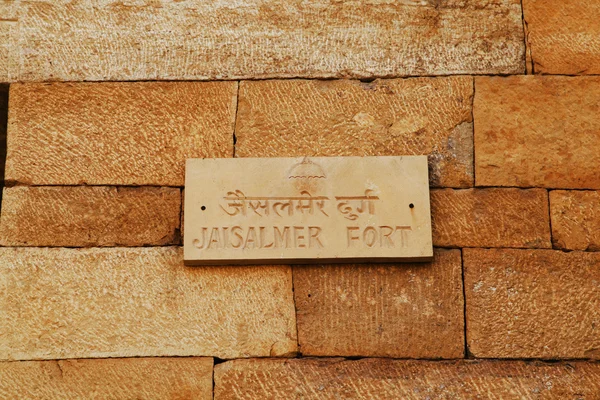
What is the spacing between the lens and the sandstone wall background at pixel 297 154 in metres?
3.19

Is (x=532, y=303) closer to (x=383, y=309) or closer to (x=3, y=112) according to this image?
(x=383, y=309)

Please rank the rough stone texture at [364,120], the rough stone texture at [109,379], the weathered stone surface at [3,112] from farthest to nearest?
the weathered stone surface at [3,112] → the rough stone texture at [364,120] → the rough stone texture at [109,379]

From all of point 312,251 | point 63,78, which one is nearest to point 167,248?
point 312,251

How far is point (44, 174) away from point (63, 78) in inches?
19.8

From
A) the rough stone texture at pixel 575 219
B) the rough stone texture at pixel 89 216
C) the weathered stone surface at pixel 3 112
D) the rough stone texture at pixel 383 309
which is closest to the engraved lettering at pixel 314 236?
the rough stone texture at pixel 383 309

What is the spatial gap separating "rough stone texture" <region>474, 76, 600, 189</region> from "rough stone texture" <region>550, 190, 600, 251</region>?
0.17ft

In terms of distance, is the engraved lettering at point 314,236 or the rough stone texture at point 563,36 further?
the rough stone texture at point 563,36

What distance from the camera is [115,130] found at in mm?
3521

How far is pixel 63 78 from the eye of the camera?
3617 mm

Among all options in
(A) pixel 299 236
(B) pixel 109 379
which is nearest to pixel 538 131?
(A) pixel 299 236

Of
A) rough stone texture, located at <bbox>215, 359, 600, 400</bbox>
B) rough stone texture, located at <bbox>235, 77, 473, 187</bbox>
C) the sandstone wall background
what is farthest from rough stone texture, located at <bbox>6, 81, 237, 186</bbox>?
rough stone texture, located at <bbox>215, 359, 600, 400</bbox>

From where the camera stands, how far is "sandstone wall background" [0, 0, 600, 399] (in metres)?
3.19

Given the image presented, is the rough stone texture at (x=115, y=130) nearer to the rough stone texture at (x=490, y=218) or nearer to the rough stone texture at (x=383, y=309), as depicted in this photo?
the rough stone texture at (x=383, y=309)

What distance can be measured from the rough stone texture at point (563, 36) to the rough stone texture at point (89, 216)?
75.3 inches
